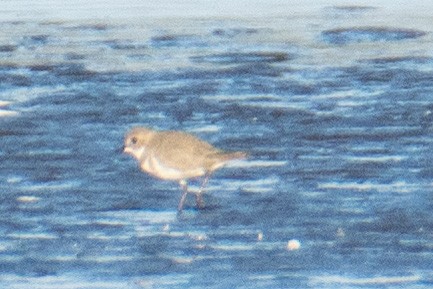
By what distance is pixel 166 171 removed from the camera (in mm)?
9781

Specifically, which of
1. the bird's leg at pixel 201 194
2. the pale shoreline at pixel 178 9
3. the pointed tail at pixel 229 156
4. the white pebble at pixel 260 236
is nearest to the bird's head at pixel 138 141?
the bird's leg at pixel 201 194

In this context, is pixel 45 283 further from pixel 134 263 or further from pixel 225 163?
pixel 225 163

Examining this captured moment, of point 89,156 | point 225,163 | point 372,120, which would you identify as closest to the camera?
point 225,163

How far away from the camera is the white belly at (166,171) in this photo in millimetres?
9758

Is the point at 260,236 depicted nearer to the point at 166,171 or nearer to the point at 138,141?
the point at 166,171

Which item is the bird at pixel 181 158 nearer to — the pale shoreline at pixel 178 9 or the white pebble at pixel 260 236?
the white pebble at pixel 260 236

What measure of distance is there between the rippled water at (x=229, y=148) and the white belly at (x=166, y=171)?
0.52 feet

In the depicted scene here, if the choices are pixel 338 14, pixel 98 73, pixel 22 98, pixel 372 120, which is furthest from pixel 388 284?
pixel 338 14

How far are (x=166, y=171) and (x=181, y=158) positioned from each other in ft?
0.41

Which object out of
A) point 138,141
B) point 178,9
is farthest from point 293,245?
point 178,9

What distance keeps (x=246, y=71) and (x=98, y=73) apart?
1497mm

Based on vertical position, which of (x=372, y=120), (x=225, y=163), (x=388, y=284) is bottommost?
(x=388, y=284)

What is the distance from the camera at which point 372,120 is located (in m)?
12.6

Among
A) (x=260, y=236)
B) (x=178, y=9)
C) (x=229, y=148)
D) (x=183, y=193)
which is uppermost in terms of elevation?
(x=178, y=9)
